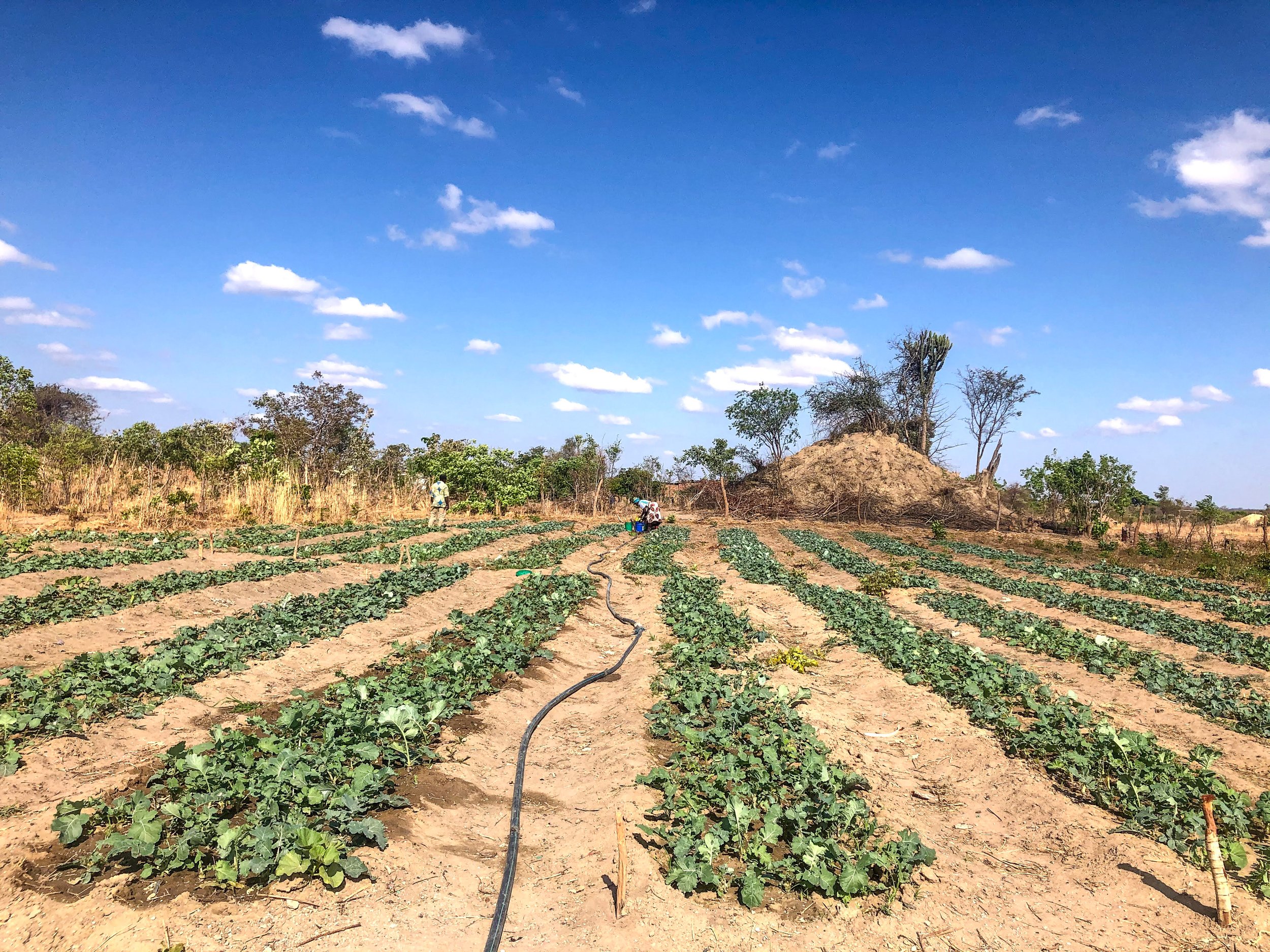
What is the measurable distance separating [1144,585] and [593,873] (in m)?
16.8

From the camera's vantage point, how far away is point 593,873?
418cm

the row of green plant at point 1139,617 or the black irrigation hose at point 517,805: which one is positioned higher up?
the row of green plant at point 1139,617

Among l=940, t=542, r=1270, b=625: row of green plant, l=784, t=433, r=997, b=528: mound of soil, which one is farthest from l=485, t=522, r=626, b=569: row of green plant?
l=784, t=433, r=997, b=528: mound of soil

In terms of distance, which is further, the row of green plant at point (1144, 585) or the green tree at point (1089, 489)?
the green tree at point (1089, 489)

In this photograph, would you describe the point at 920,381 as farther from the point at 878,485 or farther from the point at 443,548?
the point at 443,548

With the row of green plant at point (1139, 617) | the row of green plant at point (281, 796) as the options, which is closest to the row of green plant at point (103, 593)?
the row of green plant at point (281, 796)

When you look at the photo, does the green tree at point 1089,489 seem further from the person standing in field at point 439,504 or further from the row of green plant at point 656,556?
the person standing in field at point 439,504

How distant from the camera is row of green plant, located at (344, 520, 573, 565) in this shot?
51.3 feet

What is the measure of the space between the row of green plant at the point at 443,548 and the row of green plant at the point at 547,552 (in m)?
1.30

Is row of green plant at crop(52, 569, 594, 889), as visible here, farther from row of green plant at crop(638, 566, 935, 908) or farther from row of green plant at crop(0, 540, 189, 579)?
row of green plant at crop(0, 540, 189, 579)

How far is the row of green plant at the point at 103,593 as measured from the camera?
862cm

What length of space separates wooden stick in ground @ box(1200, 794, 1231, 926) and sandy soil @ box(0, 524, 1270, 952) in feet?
0.42

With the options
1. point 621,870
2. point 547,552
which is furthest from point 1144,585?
point 621,870

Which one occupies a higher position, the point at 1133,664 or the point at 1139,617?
the point at 1139,617
